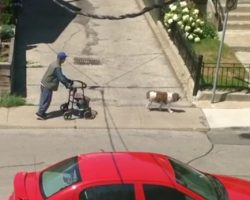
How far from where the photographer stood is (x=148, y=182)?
788cm

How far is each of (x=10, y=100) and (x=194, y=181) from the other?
312 inches

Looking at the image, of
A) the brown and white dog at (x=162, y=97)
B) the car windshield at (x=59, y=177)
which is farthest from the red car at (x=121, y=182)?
the brown and white dog at (x=162, y=97)

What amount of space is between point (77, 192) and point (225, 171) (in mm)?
5372

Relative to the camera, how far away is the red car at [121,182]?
25.7 feet

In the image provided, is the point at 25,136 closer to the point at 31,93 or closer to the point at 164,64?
the point at 31,93

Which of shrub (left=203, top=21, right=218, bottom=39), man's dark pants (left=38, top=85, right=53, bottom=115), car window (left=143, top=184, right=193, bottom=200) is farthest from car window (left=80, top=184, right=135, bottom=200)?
shrub (left=203, top=21, right=218, bottom=39)

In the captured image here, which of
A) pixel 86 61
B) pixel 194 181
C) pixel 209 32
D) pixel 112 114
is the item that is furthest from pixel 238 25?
pixel 194 181

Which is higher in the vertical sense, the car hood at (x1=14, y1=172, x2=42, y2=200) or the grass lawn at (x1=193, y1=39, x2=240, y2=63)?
the car hood at (x1=14, y1=172, x2=42, y2=200)

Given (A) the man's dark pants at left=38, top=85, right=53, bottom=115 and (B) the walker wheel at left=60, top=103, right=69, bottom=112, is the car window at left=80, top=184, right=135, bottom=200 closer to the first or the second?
(A) the man's dark pants at left=38, top=85, right=53, bottom=115

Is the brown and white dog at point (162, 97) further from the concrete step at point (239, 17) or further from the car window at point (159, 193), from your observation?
the car window at point (159, 193)

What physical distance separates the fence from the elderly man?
3968 millimetres

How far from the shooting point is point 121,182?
7855mm

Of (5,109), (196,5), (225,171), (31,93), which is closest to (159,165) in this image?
(225,171)

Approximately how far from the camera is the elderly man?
1455 cm
